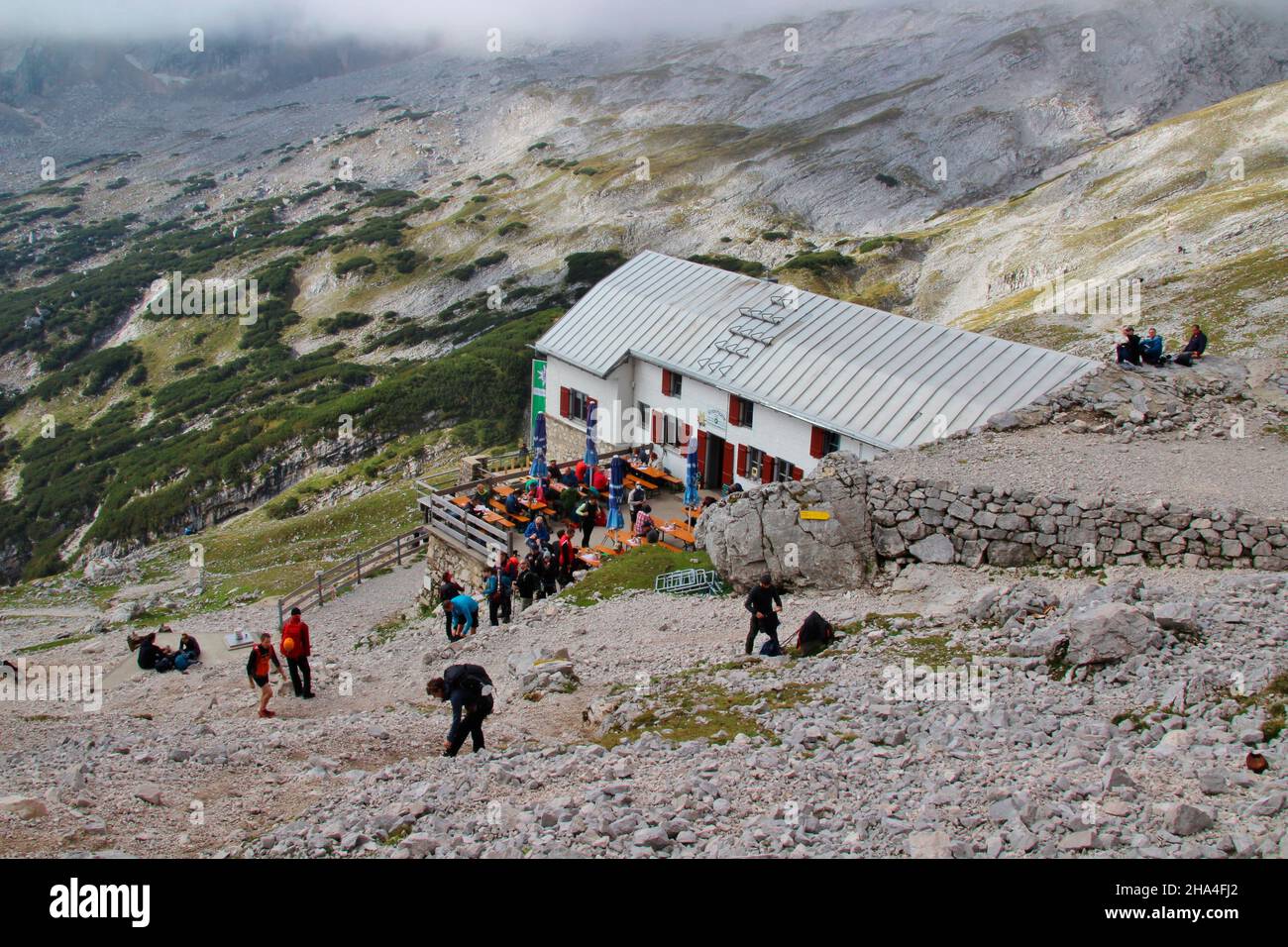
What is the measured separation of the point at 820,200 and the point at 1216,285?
6692 cm

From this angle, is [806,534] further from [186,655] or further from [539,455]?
[186,655]

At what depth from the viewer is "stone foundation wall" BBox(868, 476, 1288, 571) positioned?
62.3ft

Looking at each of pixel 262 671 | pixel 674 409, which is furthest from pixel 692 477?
pixel 262 671

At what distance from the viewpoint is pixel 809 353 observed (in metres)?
31.8

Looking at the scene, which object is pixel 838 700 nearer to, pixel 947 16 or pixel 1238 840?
pixel 1238 840

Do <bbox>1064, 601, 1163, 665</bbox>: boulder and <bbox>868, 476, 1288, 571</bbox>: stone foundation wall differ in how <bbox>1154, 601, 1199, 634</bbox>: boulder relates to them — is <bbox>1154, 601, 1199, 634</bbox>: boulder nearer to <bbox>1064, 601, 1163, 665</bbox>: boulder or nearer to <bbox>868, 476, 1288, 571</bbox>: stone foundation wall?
<bbox>1064, 601, 1163, 665</bbox>: boulder

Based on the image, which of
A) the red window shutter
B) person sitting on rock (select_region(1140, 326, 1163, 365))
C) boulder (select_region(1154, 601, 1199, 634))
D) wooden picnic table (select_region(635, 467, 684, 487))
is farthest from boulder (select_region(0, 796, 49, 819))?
person sitting on rock (select_region(1140, 326, 1163, 365))

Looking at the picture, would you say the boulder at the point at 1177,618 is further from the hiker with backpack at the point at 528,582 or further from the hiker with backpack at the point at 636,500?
the hiker with backpack at the point at 636,500

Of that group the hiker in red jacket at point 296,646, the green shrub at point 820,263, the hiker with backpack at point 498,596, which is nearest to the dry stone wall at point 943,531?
the hiker with backpack at point 498,596

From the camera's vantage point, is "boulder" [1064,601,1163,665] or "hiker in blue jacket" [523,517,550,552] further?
"hiker in blue jacket" [523,517,550,552]

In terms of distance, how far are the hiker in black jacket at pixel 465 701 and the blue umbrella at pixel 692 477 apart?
15.4 m

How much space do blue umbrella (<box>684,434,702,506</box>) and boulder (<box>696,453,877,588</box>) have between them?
6.10 meters

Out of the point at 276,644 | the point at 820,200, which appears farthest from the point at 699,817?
the point at 820,200

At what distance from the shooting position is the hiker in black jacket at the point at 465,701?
14516 millimetres
